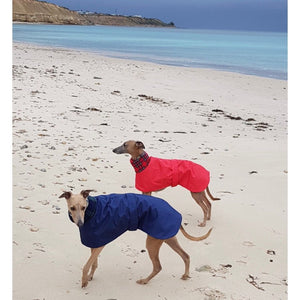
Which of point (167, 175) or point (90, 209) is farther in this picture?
point (167, 175)

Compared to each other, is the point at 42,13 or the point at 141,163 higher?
the point at 42,13

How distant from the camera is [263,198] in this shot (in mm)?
6062

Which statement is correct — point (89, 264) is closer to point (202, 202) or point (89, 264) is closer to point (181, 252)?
point (181, 252)

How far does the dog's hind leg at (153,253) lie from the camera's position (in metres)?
3.72

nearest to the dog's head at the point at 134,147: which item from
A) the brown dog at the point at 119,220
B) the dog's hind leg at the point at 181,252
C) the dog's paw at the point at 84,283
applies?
the brown dog at the point at 119,220

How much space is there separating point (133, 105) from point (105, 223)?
339 inches

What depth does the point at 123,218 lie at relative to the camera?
3.60 m

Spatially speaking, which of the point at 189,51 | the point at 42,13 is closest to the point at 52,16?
the point at 42,13

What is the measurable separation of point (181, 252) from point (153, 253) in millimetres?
292

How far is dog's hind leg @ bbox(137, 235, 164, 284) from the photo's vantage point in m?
3.72

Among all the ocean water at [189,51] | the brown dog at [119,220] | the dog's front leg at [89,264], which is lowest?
the dog's front leg at [89,264]

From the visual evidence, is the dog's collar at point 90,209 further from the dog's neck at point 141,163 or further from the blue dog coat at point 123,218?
the dog's neck at point 141,163

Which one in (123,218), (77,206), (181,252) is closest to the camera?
(77,206)
